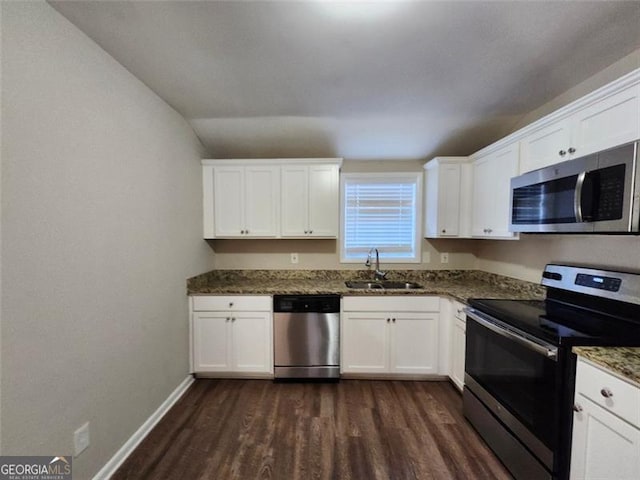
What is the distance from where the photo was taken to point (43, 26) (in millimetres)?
1146

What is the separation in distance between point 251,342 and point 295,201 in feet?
4.87

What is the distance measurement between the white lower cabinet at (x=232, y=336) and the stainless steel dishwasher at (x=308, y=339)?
0.14m

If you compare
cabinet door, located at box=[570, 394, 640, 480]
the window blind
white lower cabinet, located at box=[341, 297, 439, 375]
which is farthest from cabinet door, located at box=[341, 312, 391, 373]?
cabinet door, located at box=[570, 394, 640, 480]

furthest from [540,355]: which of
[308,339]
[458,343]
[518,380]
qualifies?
[308,339]

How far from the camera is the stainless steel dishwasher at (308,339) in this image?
243 cm

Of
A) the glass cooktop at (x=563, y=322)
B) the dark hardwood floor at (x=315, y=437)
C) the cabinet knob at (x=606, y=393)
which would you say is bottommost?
the dark hardwood floor at (x=315, y=437)

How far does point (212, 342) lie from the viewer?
2.46m

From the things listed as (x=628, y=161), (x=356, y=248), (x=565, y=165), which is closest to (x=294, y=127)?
(x=356, y=248)

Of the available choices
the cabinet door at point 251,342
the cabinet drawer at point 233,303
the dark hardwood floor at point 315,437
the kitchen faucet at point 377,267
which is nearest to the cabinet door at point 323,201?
the kitchen faucet at point 377,267

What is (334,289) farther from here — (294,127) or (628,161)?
(628,161)

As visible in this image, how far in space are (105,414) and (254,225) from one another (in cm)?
182

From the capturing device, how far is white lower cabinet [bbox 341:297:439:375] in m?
2.43

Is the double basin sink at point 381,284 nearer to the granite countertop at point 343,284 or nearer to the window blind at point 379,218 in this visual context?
the granite countertop at point 343,284

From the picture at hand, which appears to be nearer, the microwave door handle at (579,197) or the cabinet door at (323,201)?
the microwave door handle at (579,197)
